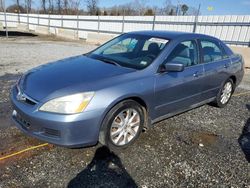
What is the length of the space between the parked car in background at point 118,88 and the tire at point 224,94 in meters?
0.28

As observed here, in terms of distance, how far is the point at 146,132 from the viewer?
399 cm


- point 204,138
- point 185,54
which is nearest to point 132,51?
point 185,54

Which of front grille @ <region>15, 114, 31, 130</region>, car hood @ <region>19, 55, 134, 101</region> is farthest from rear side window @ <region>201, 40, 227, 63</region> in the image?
front grille @ <region>15, 114, 31, 130</region>

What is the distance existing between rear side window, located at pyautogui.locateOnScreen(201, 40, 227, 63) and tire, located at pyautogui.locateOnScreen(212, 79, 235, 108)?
2.07 ft

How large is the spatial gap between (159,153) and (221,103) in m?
2.59

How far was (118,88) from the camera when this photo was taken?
10.2ft

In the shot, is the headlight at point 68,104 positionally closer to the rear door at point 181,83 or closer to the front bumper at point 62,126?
the front bumper at point 62,126

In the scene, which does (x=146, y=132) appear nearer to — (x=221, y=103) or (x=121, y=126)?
(x=121, y=126)

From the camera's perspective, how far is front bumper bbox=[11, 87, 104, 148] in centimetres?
281

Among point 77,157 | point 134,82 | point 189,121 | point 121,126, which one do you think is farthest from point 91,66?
point 189,121

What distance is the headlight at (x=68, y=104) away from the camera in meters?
2.82

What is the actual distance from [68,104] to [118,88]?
0.66 m

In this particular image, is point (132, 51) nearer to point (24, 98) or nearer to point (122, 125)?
point (122, 125)

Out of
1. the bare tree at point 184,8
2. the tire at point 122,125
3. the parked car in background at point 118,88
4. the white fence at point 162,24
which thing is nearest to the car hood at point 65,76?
the parked car in background at point 118,88
